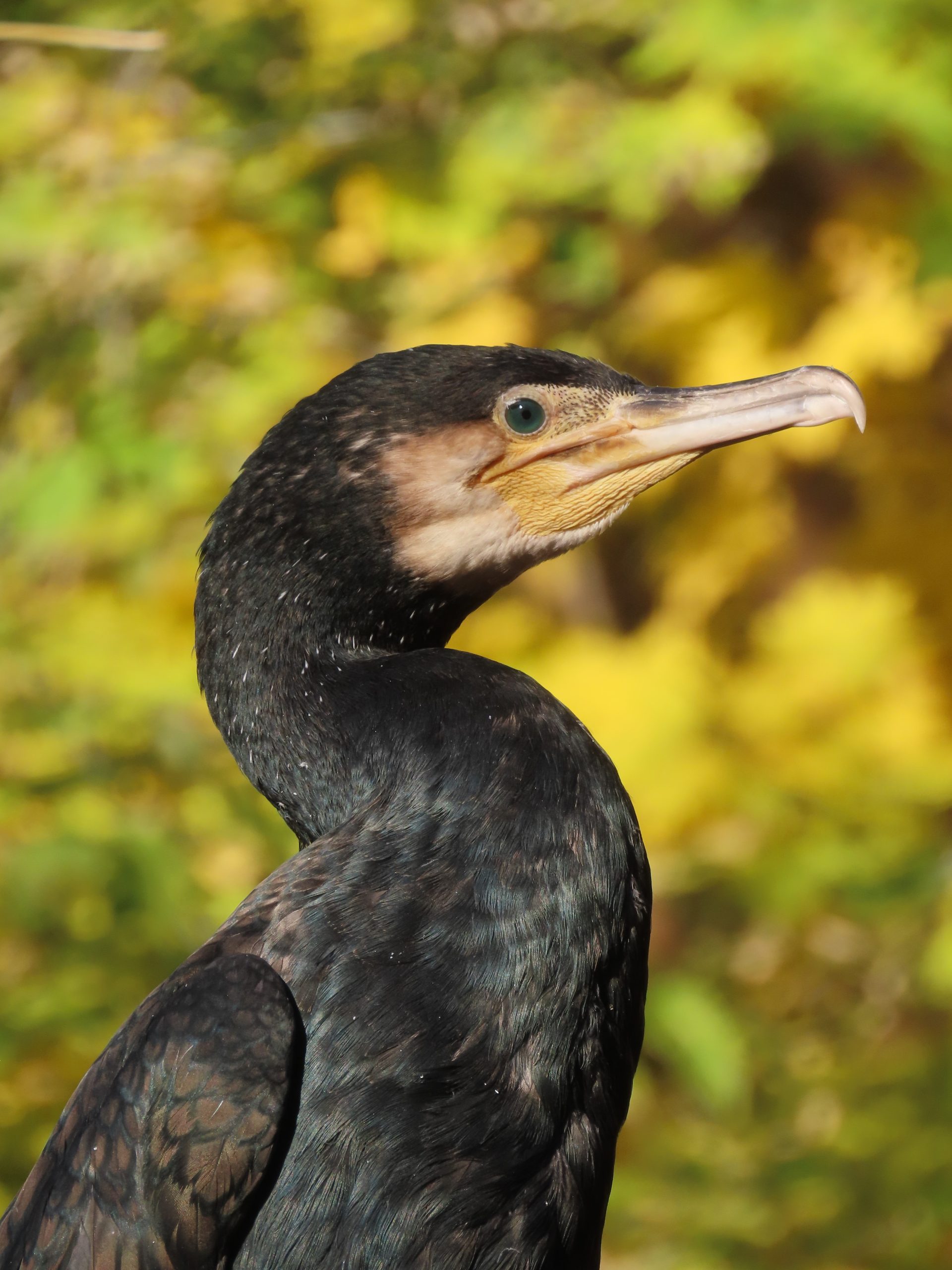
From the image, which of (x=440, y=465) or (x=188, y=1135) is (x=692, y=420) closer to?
(x=440, y=465)

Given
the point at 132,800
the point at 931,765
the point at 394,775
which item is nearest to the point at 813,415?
the point at 394,775

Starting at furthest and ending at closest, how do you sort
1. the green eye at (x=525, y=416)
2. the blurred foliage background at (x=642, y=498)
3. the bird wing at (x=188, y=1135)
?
the blurred foliage background at (x=642, y=498), the green eye at (x=525, y=416), the bird wing at (x=188, y=1135)

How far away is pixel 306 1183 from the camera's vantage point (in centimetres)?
152

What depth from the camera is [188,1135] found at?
1504mm

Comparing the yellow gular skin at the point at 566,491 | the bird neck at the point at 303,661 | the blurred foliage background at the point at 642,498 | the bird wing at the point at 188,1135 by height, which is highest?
the blurred foliage background at the point at 642,498

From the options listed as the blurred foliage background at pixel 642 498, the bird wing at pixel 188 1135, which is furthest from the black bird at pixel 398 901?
the blurred foliage background at pixel 642 498

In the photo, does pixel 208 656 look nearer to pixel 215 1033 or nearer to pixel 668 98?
Answer: pixel 215 1033

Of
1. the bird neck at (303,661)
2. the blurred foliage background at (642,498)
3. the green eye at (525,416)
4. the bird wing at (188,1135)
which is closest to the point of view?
the bird wing at (188,1135)

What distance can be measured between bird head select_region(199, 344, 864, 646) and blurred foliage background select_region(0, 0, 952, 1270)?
56.1 inches

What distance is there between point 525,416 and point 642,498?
88.3 inches

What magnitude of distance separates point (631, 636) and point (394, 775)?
2.38 m

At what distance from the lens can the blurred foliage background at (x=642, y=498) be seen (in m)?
3.21

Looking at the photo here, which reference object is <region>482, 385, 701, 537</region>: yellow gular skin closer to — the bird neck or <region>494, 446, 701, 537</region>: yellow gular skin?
<region>494, 446, 701, 537</region>: yellow gular skin

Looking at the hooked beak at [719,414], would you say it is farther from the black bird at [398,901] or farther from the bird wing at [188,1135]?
the bird wing at [188,1135]
